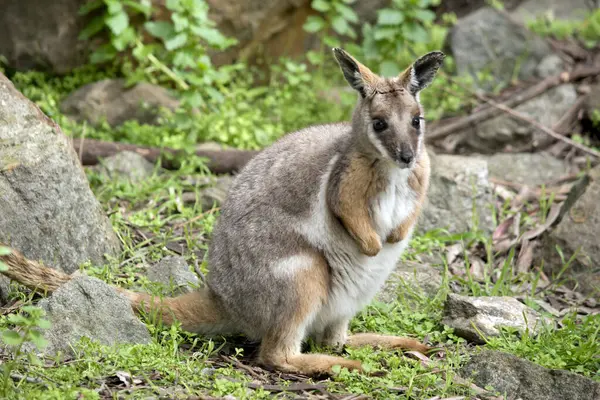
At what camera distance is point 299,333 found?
491cm

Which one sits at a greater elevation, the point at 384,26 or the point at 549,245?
the point at 384,26

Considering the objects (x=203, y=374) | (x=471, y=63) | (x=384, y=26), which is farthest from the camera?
(x=471, y=63)

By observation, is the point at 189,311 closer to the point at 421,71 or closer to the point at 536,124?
the point at 421,71

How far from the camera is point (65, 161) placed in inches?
218

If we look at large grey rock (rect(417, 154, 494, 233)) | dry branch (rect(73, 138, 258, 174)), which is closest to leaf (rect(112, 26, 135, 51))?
dry branch (rect(73, 138, 258, 174))

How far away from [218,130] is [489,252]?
3.02 metres

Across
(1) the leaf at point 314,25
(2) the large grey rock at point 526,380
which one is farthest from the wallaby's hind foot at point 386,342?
(1) the leaf at point 314,25

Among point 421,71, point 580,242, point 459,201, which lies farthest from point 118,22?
point 580,242

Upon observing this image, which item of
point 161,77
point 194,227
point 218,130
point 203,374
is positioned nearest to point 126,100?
point 161,77

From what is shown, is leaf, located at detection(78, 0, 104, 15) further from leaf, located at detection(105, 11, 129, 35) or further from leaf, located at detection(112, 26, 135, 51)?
leaf, located at detection(112, 26, 135, 51)

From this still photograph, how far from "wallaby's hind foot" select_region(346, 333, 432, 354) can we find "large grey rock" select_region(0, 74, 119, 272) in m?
1.87

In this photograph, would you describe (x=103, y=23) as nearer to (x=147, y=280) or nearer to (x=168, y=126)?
(x=168, y=126)

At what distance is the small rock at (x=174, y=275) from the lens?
557 cm

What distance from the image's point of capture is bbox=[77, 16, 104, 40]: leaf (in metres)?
8.65
